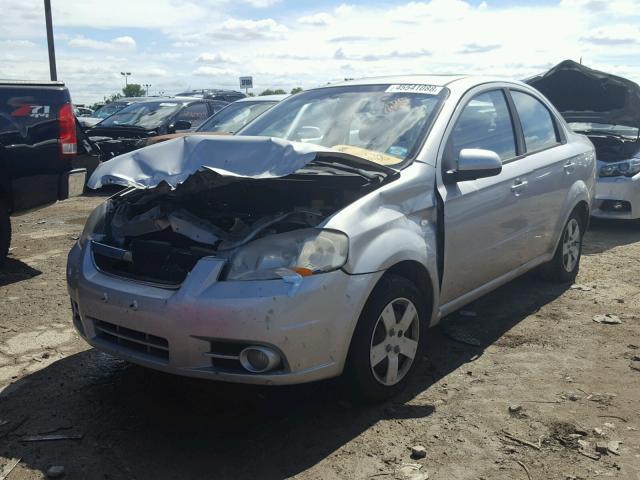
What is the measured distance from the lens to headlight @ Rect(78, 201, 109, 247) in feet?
12.8

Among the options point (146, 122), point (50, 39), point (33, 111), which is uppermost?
point (50, 39)

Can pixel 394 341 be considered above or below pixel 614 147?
below

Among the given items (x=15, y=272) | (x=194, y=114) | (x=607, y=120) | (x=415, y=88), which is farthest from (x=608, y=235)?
(x=194, y=114)

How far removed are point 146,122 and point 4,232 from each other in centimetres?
650

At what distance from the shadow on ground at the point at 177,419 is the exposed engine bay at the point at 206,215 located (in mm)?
733

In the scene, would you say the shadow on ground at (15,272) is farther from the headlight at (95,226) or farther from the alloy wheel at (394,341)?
the alloy wheel at (394,341)

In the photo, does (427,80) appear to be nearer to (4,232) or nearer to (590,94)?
(4,232)

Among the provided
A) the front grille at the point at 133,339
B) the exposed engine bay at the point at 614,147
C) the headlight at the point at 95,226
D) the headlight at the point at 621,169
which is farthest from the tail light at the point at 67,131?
the exposed engine bay at the point at 614,147

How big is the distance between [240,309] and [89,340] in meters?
1.09

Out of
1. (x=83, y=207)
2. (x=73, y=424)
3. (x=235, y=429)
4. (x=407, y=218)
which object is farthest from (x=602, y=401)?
(x=83, y=207)

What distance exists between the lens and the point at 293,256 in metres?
3.14

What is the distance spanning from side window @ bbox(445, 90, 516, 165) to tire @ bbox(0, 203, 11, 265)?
415 cm

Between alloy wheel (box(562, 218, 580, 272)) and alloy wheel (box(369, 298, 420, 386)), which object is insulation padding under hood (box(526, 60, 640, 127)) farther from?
alloy wheel (box(369, 298, 420, 386))

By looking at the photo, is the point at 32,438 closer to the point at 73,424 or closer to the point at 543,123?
the point at 73,424
